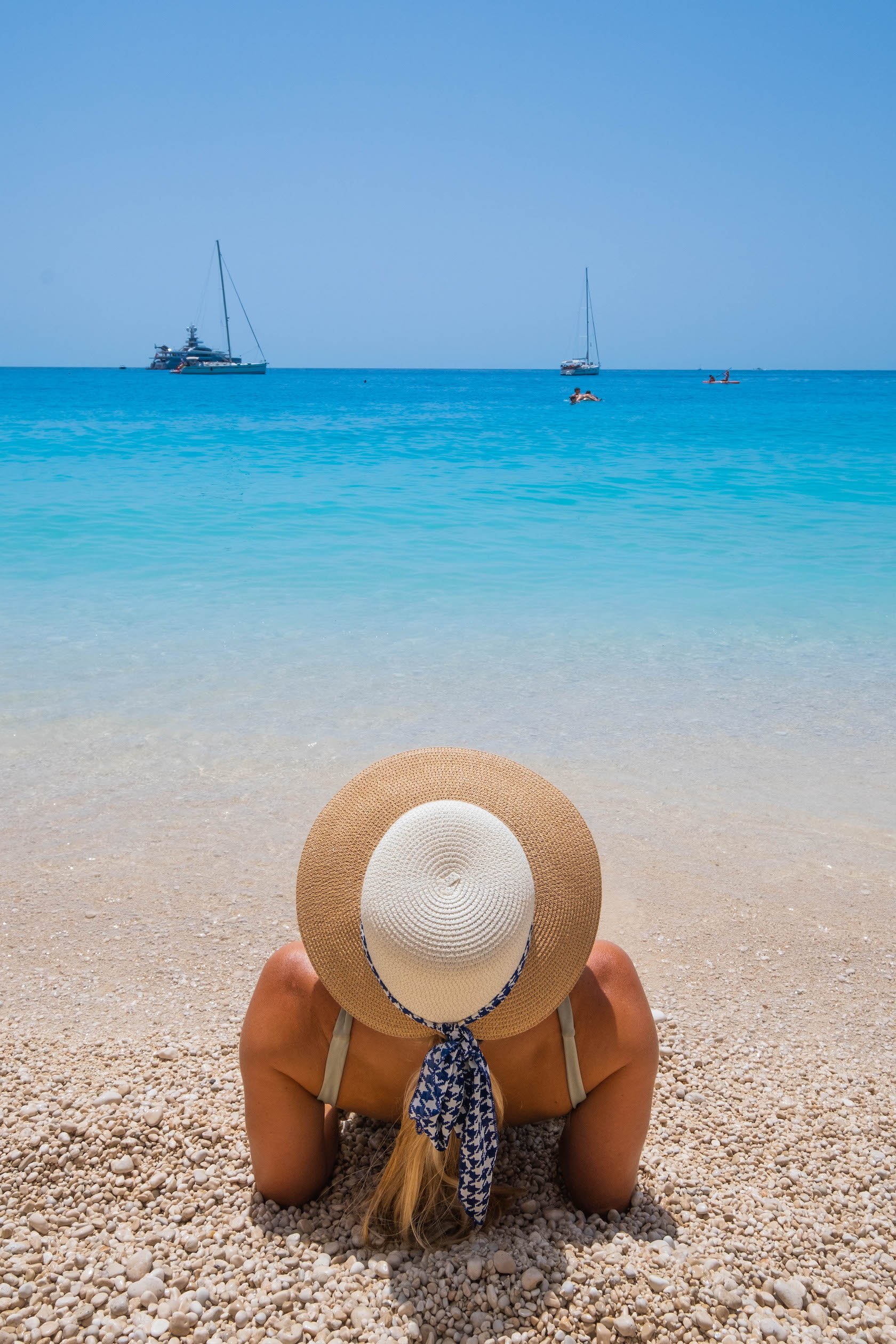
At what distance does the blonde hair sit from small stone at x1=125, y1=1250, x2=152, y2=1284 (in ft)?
1.30

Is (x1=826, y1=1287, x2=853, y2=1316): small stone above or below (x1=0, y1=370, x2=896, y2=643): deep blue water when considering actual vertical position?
below

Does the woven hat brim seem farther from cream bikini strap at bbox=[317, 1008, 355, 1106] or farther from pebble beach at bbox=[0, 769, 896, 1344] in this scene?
pebble beach at bbox=[0, 769, 896, 1344]

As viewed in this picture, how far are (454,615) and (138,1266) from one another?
6.14 meters

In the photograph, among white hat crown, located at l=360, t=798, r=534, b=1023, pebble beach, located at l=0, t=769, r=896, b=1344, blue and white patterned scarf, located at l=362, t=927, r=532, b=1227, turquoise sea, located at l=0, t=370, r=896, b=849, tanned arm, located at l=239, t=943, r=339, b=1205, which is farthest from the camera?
turquoise sea, located at l=0, t=370, r=896, b=849

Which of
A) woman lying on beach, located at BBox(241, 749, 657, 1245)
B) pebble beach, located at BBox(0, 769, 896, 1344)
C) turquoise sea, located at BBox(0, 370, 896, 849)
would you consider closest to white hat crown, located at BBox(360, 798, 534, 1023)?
woman lying on beach, located at BBox(241, 749, 657, 1245)

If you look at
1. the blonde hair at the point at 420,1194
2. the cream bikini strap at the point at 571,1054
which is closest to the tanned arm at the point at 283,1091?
the blonde hair at the point at 420,1194

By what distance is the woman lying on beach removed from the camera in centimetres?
145

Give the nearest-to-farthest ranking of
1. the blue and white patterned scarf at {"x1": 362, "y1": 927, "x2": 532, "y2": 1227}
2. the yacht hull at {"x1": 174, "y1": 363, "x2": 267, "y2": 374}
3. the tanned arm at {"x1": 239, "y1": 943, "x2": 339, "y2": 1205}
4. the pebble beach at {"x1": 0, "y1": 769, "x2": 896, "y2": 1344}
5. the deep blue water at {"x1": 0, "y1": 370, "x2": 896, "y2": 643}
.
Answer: the blue and white patterned scarf at {"x1": 362, "y1": 927, "x2": 532, "y2": 1227} → the pebble beach at {"x1": 0, "y1": 769, "x2": 896, "y2": 1344} → the tanned arm at {"x1": 239, "y1": 943, "x2": 339, "y2": 1205} → the deep blue water at {"x1": 0, "y1": 370, "x2": 896, "y2": 643} → the yacht hull at {"x1": 174, "y1": 363, "x2": 267, "y2": 374}

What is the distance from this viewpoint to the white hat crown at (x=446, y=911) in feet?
4.67

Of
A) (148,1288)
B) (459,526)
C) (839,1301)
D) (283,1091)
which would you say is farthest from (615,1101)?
A: (459,526)

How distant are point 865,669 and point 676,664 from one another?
1206mm

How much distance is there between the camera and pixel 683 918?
342cm

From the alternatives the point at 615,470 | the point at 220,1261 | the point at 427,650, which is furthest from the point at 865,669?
the point at 615,470

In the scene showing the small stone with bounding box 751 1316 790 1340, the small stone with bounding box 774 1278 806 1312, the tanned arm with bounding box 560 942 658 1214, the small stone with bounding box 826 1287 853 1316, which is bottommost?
the small stone with bounding box 826 1287 853 1316
